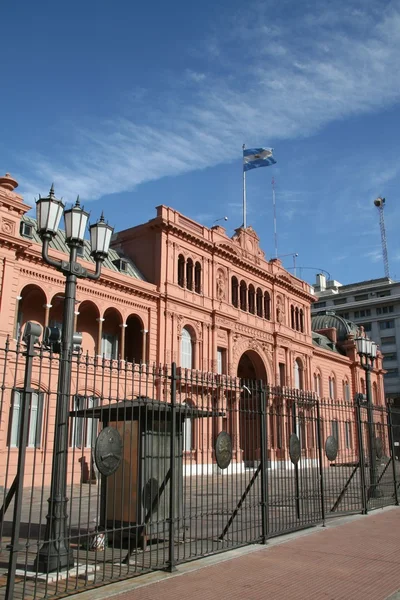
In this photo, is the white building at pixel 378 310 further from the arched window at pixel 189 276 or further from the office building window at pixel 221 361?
the arched window at pixel 189 276

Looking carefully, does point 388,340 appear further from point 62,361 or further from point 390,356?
point 62,361

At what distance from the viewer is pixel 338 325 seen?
198 ft

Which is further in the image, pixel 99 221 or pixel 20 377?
pixel 20 377

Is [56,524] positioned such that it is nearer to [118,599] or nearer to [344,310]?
[118,599]

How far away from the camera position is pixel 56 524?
24.5 ft

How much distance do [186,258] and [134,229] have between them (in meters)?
3.63

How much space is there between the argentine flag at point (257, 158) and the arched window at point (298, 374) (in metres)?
15.5

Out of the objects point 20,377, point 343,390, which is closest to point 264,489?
point 20,377

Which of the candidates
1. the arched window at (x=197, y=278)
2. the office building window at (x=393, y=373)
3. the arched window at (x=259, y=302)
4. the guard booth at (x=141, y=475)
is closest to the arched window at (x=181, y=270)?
the arched window at (x=197, y=278)

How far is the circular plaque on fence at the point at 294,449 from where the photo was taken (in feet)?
36.3

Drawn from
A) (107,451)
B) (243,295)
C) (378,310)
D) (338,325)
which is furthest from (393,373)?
(107,451)

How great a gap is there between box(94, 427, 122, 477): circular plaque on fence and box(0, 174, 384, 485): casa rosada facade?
10.2 m

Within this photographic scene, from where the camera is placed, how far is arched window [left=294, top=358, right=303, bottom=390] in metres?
42.7

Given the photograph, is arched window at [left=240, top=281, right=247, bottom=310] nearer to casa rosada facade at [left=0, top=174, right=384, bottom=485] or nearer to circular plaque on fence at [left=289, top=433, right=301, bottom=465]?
casa rosada facade at [left=0, top=174, right=384, bottom=485]
